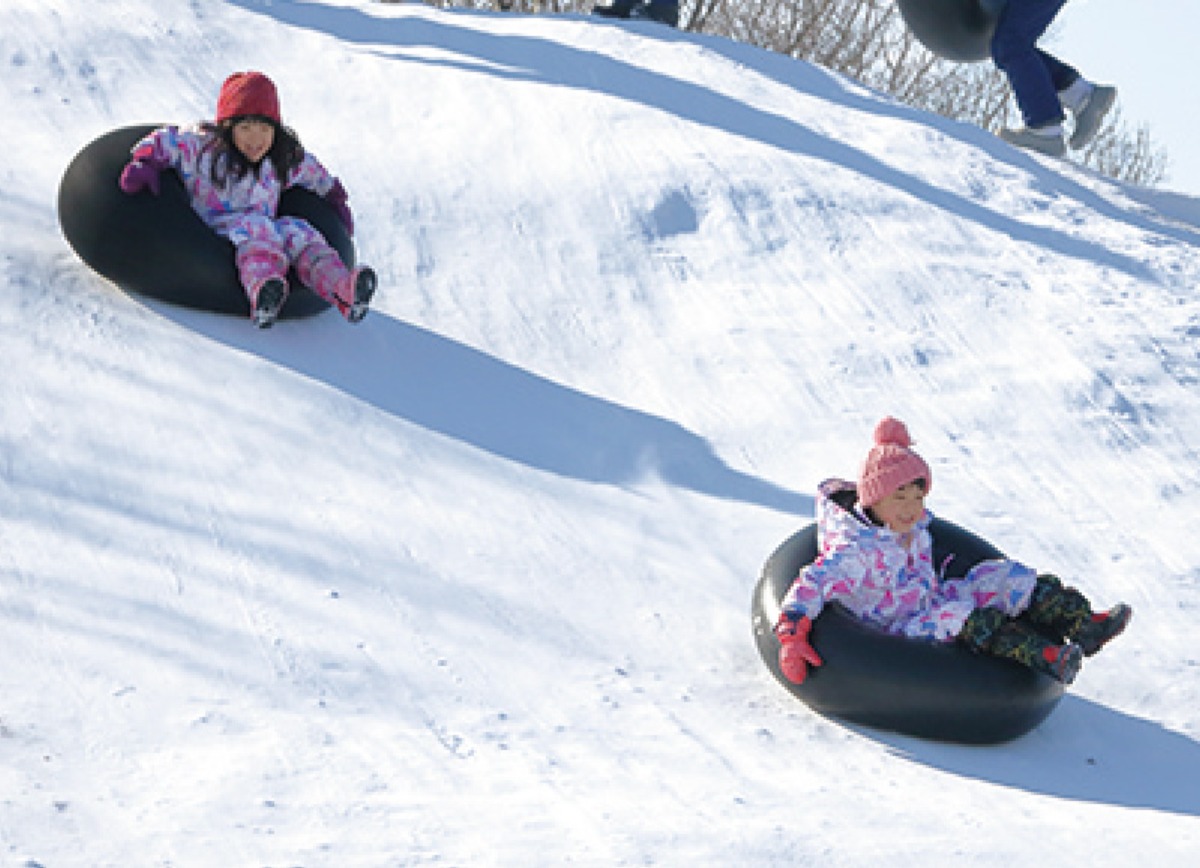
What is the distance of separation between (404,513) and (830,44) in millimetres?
19405

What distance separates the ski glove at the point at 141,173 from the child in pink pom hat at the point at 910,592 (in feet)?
8.21

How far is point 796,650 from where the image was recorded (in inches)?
184

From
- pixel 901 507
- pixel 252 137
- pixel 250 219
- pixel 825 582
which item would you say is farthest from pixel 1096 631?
pixel 252 137

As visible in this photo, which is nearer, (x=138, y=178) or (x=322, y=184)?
(x=138, y=178)

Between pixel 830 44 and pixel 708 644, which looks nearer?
pixel 708 644

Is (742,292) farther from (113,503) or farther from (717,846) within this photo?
(717,846)

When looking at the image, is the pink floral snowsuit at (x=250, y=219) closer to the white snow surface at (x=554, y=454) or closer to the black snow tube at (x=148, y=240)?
the black snow tube at (x=148, y=240)

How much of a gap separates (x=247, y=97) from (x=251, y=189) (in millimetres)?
301

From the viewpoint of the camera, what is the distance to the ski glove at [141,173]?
6098 millimetres

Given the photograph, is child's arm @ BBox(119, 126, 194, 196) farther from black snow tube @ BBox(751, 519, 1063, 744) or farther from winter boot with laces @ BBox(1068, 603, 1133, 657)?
winter boot with laces @ BBox(1068, 603, 1133, 657)

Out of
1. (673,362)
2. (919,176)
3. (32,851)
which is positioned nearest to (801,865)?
(32,851)

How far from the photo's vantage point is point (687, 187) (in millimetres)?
7629

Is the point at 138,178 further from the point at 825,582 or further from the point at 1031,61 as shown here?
the point at 1031,61

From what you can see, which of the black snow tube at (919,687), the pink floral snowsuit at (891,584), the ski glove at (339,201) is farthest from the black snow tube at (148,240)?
the black snow tube at (919,687)
